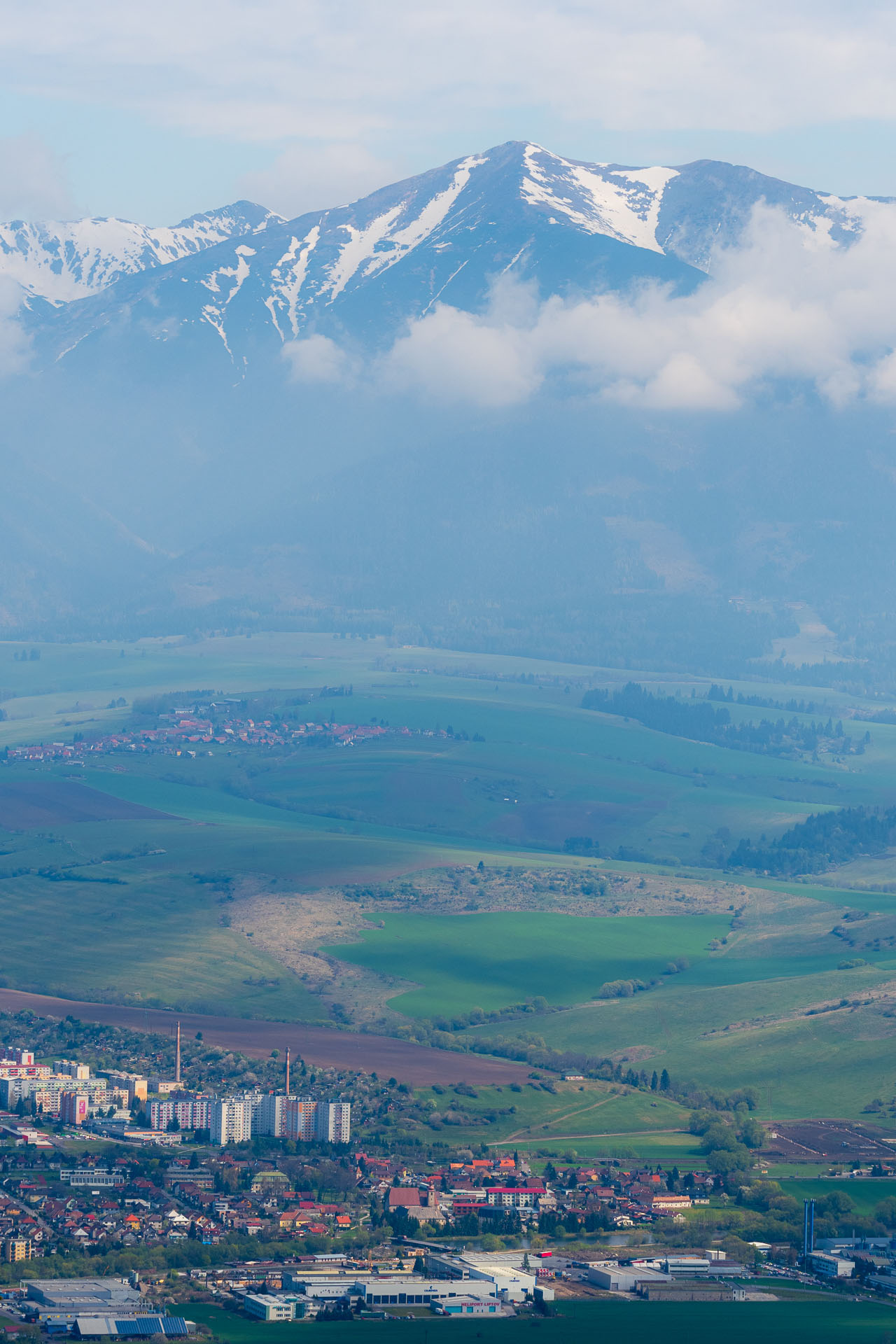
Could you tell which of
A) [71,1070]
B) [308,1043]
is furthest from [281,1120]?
[308,1043]

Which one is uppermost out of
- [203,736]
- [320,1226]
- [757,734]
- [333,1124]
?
[757,734]

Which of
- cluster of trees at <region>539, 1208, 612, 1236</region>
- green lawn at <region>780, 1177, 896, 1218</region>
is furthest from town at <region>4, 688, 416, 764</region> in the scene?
cluster of trees at <region>539, 1208, 612, 1236</region>

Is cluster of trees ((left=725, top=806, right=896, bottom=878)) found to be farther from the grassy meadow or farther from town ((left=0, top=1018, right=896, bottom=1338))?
town ((left=0, top=1018, right=896, bottom=1338))

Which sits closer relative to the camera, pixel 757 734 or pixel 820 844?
pixel 820 844

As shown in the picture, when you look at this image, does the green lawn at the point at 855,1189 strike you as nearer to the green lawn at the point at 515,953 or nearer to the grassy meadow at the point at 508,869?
the grassy meadow at the point at 508,869

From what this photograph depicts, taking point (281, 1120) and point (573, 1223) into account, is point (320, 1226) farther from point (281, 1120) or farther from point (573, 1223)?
point (281, 1120)

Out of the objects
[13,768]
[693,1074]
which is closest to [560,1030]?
[693,1074]
